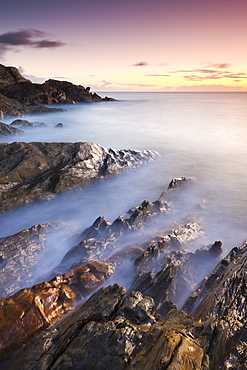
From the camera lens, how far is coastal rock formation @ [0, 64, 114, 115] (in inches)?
1818

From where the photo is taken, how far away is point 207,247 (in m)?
9.62

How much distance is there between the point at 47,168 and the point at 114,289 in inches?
423

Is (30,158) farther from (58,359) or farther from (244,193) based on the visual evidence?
(244,193)

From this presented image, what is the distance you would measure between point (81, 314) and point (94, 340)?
1.25 m

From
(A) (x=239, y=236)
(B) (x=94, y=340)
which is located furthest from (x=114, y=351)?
(A) (x=239, y=236)

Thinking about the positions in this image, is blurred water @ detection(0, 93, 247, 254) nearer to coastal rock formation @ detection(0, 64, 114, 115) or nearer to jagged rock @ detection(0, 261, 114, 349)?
jagged rock @ detection(0, 261, 114, 349)

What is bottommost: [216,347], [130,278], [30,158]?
[130,278]

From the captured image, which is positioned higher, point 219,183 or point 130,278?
point 219,183

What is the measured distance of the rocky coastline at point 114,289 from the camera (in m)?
3.94

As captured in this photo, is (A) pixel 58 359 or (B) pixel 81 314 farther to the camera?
(B) pixel 81 314

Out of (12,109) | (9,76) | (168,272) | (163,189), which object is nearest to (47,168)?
(163,189)

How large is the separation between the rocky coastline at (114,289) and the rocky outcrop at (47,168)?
64 mm

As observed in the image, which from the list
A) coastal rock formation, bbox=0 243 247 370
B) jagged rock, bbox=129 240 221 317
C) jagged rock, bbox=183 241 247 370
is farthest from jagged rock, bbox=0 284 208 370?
jagged rock, bbox=129 240 221 317

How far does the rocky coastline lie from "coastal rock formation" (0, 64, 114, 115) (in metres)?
32.6
